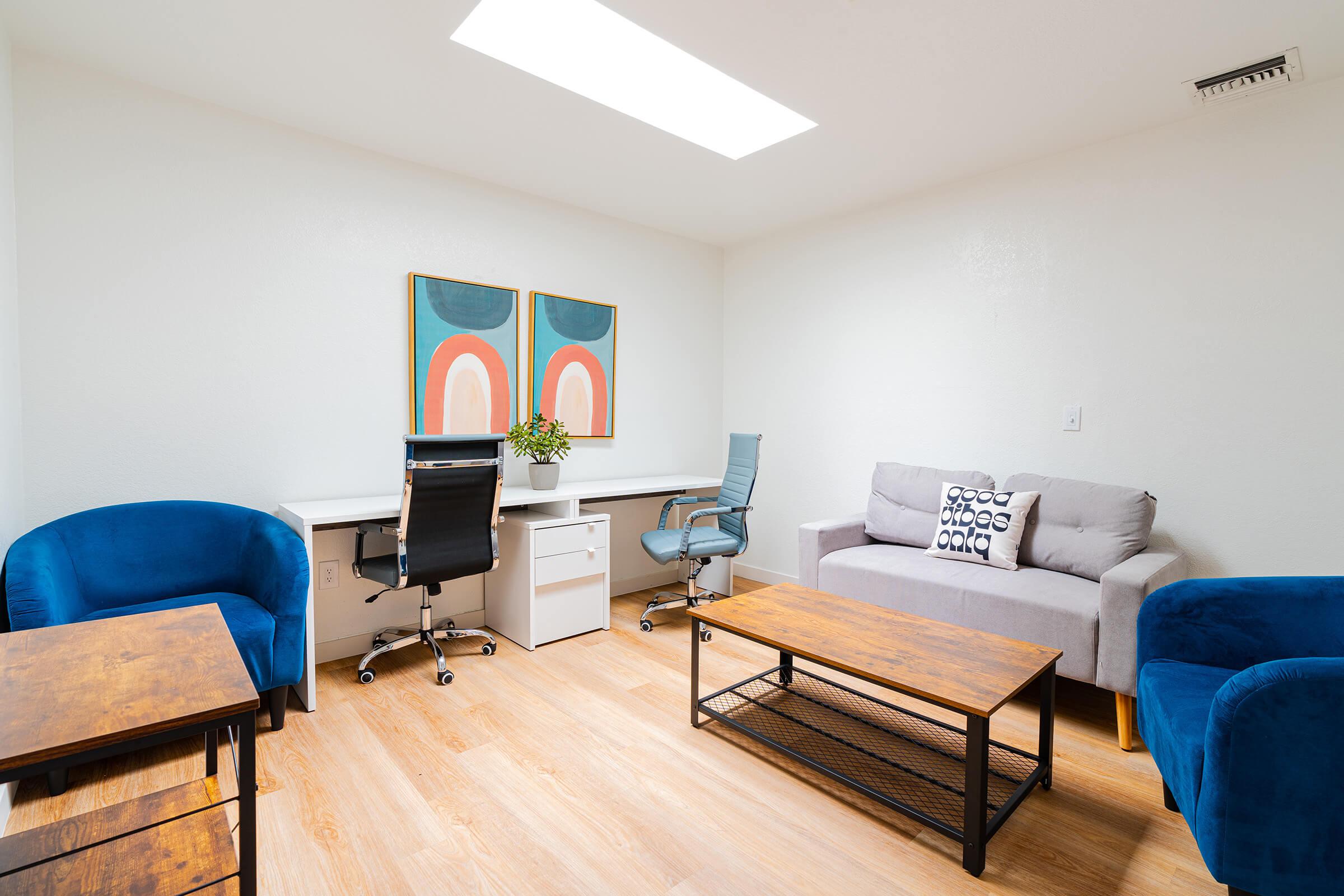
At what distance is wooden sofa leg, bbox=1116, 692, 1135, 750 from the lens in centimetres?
226

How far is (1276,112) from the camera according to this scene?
2537mm

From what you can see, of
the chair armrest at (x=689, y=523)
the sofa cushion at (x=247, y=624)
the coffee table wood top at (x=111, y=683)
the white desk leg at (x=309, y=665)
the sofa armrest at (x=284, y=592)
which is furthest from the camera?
the chair armrest at (x=689, y=523)

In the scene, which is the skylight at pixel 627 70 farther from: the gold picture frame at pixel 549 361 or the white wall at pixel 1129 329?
the gold picture frame at pixel 549 361

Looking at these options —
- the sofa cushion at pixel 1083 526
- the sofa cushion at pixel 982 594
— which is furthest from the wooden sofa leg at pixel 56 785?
the sofa cushion at pixel 1083 526

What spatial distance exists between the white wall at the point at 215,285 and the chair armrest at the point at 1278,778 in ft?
10.5

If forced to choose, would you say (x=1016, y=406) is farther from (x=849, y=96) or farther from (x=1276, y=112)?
(x=849, y=96)

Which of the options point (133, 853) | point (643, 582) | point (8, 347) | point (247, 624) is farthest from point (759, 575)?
point (8, 347)

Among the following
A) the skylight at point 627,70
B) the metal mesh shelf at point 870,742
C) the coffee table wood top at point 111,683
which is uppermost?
the skylight at point 627,70

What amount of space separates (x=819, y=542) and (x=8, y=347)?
133 inches

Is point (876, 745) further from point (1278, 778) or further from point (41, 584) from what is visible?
point (41, 584)

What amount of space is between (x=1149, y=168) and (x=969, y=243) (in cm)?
82

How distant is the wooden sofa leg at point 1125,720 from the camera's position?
89.0 inches

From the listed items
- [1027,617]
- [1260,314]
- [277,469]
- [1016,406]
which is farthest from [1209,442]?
[277,469]

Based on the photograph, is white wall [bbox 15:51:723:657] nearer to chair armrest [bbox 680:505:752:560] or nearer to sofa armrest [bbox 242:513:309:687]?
sofa armrest [bbox 242:513:309:687]
